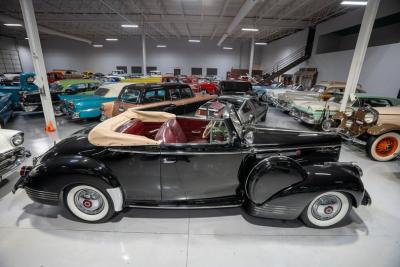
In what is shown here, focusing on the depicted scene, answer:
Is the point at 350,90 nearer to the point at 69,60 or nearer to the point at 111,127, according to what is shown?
the point at 111,127

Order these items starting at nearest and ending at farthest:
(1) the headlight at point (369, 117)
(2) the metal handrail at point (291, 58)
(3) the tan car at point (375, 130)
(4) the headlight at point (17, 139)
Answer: (4) the headlight at point (17, 139) < (3) the tan car at point (375, 130) < (1) the headlight at point (369, 117) < (2) the metal handrail at point (291, 58)

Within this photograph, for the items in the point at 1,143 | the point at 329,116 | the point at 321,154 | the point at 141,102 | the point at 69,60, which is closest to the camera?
the point at 321,154

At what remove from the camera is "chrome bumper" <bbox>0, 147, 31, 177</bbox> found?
2821 millimetres

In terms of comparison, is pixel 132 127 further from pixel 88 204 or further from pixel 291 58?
pixel 291 58

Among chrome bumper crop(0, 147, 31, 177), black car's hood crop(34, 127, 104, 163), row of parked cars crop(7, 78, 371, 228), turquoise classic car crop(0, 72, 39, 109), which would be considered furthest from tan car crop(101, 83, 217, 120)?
turquoise classic car crop(0, 72, 39, 109)

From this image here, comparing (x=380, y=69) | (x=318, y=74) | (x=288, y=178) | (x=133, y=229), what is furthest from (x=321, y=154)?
(x=318, y=74)

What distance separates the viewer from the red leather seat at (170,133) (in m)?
2.43

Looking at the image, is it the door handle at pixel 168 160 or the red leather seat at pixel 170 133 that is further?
the red leather seat at pixel 170 133

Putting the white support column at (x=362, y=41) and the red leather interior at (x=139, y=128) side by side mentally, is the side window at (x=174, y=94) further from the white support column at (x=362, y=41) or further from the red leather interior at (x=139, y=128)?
the white support column at (x=362, y=41)

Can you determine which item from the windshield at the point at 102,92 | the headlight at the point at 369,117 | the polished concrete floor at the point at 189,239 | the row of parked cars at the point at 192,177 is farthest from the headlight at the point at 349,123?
the windshield at the point at 102,92

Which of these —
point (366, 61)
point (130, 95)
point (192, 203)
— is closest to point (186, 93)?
point (130, 95)

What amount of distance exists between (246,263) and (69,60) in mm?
31147

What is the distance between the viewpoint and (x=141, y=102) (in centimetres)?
519

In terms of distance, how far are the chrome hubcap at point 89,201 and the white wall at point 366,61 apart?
12.6 metres
